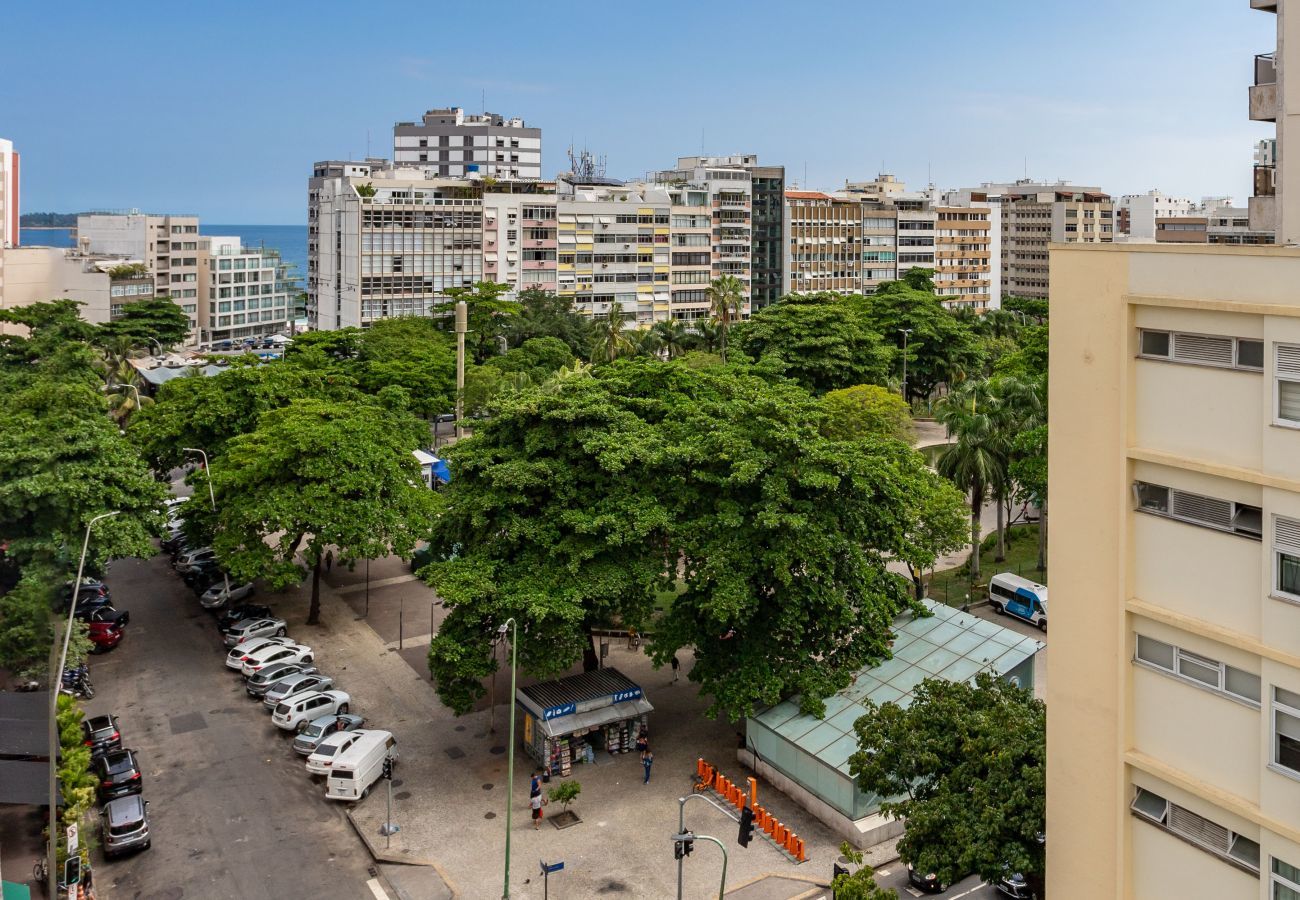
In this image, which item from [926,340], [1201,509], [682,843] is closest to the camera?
[1201,509]

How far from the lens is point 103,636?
3444cm

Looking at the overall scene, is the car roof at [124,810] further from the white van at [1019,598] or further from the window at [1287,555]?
the white van at [1019,598]

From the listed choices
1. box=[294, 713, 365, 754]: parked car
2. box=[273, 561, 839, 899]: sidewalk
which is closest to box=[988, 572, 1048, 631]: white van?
box=[273, 561, 839, 899]: sidewalk

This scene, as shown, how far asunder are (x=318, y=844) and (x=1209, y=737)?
735 inches

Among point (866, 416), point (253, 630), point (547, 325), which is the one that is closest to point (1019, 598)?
point (866, 416)

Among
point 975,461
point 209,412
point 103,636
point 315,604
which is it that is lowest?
point 103,636

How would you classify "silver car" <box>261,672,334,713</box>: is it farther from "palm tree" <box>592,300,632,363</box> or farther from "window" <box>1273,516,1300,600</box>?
"palm tree" <box>592,300,632,363</box>

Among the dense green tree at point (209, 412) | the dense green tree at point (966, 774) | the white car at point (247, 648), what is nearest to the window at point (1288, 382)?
the dense green tree at point (966, 774)

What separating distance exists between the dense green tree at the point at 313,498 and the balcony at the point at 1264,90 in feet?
81.9

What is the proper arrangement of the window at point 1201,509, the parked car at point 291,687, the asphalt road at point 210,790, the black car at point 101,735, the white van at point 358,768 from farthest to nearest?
the parked car at point 291,687
the black car at point 101,735
the white van at point 358,768
the asphalt road at point 210,790
the window at point 1201,509

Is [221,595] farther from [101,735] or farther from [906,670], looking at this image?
[906,670]

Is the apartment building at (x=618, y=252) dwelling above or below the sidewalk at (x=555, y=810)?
above

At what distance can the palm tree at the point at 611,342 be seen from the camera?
7006cm

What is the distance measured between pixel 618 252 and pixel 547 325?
704 inches
